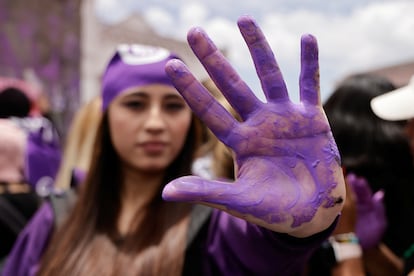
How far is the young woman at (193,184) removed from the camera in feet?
2.59

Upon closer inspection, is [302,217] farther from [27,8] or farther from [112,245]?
[27,8]

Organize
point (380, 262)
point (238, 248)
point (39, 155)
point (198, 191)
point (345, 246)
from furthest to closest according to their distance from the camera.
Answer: point (39, 155), point (380, 262), point (345, 246), point (238, 248), point (198, 191)

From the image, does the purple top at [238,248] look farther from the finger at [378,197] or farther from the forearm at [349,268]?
the finger at [378,197]

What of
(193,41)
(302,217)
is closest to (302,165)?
(302,217)

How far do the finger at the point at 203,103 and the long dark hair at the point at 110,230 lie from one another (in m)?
A: 0.46

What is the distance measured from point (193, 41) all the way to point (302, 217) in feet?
1.10

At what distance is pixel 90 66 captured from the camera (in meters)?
6.83

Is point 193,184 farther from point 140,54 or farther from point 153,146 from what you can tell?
point 140,54

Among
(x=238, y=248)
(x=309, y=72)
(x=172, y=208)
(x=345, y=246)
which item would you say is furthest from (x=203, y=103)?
(x=345, y=246)

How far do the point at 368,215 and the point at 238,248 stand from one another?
1.89ft

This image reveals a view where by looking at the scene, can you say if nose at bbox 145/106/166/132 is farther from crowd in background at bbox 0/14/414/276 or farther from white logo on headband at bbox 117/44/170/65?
white logo on headband at bbox 117/44/170/65

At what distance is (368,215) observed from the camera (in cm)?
146

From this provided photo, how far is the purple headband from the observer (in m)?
1.31

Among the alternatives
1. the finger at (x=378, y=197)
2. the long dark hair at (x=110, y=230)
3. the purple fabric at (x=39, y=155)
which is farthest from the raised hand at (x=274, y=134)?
the purple fabric at (x=39, y=155)
